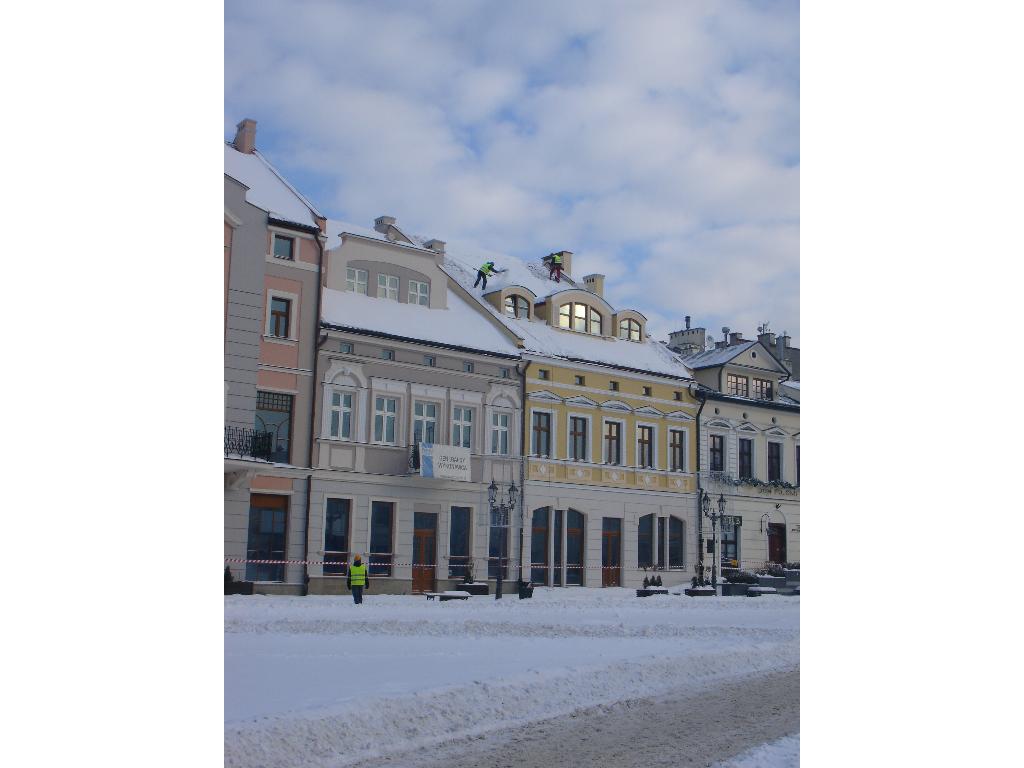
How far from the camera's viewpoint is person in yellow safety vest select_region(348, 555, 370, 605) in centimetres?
721

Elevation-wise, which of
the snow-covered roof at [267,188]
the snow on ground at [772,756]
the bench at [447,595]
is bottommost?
the snow on ground at [772,756]

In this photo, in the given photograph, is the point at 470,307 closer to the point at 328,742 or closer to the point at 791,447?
the point at 791,447

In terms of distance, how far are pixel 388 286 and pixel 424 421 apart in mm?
1412

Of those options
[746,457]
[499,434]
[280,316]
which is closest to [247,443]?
[280,316]

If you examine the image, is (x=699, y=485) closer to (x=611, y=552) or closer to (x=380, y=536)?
(x=611, y=552)

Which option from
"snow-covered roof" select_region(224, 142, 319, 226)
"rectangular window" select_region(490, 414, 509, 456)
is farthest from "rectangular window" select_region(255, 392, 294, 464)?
"rectangular window" select_region(490, 414, 509, 456)

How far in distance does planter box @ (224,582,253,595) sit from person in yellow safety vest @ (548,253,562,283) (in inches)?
106

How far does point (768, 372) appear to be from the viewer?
794 cm

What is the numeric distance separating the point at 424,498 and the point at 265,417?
2127 mm

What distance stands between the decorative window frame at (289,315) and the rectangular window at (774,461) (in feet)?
11.3

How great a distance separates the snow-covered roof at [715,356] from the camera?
7.71 m

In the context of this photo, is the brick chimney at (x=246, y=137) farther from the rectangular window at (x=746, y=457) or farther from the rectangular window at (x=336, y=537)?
the rectangular window at (x=746, y=457)

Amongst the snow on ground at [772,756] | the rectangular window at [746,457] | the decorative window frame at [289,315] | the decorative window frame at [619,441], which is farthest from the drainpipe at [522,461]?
the snow on ground at [772,756]
